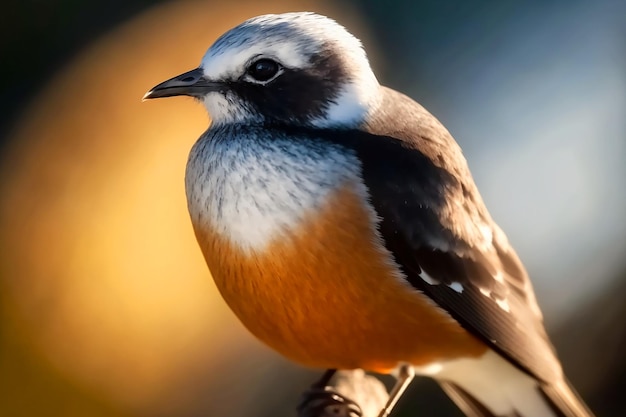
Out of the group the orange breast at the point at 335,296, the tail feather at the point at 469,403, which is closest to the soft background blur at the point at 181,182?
the tail feather at the point at 469,403

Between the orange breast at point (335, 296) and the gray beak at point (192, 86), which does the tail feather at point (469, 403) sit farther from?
the gray beak at point (192, 86)

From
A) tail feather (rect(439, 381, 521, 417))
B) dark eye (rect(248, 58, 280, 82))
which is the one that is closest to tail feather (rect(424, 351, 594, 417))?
tail feather (rect(439, 381, 521, 417))

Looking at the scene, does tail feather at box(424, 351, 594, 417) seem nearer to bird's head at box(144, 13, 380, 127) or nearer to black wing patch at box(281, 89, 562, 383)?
black wing patch at box(281, 89, 562, 383)

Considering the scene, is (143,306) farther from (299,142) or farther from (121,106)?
(299,142)

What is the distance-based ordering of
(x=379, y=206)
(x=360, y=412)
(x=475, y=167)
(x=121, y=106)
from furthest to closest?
(x=121, y=106) → (x=475, y=167) → (x=360, y=412) → (x=379, y=206)

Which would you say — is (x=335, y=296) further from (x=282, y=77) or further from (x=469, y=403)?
(x=469, y=403)

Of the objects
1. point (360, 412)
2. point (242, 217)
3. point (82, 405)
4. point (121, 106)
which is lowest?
point (360, 412)

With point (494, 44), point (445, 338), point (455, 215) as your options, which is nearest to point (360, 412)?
point (445, 338)

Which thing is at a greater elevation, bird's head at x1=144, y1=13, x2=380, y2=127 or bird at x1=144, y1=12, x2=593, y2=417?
bird's head at x1=144, y1=13, x2=380, y2=127
